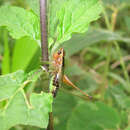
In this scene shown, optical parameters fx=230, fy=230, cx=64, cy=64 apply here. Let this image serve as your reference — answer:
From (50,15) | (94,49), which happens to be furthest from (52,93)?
(94,49)

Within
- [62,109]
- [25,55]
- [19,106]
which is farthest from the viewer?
[62,109]

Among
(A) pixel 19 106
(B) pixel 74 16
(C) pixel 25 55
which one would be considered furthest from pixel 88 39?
(A) pixel 19 106

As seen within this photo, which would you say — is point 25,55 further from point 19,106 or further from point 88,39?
point 19,106

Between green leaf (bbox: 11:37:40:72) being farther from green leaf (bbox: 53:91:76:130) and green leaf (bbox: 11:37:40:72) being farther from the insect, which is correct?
the insect

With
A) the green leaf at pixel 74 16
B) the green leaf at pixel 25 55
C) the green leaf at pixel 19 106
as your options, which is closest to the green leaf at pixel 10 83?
the green leaf at pixel 19 106

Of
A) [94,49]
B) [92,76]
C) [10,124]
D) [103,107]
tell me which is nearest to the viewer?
[10,124]

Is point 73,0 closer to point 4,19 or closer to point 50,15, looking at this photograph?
point 50,15
